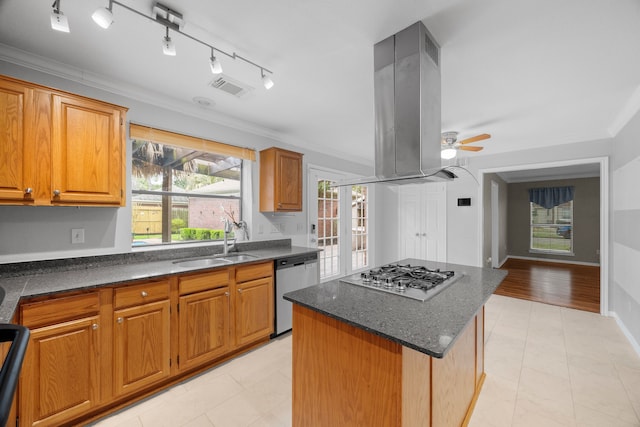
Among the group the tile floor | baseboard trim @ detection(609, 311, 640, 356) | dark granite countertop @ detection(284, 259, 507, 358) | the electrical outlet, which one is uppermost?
the electrical outlet

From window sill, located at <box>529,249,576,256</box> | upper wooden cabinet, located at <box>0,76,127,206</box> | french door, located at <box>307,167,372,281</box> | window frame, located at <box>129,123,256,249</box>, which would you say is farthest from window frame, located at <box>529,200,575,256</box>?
upper wooden cabinet, located at <box>0,76,127,206</box>

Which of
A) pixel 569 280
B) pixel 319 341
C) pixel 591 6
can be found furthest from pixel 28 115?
pixel 569 280

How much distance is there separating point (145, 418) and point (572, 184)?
31.9ft

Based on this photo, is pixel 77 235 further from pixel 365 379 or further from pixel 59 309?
pixel 365 379

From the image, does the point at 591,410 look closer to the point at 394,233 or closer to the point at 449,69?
the point at 449,69

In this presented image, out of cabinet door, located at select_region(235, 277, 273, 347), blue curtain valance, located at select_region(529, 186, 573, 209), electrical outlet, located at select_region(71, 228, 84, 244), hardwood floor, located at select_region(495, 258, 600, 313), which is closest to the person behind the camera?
electrical outlet, located at select_region(71, 228, 84, 244)

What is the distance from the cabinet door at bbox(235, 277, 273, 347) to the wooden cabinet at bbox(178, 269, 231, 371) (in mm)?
106

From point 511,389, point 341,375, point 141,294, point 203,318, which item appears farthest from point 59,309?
point 511,389

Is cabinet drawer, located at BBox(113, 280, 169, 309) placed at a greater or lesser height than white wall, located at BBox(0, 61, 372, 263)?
lesser

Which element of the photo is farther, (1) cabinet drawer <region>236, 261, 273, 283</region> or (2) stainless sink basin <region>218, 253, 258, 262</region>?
(2) stainless sink basin <region>218, 253, 258, 262</region>

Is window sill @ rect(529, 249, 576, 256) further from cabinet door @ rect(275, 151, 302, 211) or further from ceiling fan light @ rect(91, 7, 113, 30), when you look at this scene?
ceiling fan light @ rect(91, 7, 113, 30)

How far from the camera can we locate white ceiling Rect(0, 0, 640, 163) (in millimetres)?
1526

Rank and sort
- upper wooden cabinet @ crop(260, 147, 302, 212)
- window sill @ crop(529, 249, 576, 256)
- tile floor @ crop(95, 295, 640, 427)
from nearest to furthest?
tile floor @ crop(95, 295, 640, 427) < upper wooden cabinet @ crop(260, 147, 302, 212) < window sill @ crop(529, 249, 576, 256)

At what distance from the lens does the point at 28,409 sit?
1.52m
